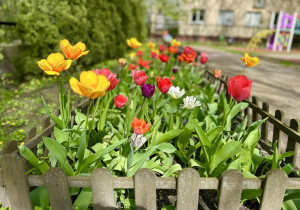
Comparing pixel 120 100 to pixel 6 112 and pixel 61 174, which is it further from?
pixel 6 112

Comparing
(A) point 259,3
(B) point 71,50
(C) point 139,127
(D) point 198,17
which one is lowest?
(C) point 139,127

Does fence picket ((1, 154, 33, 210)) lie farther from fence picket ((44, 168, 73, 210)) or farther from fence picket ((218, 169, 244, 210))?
fence picket ((218, 169, 244, 210))

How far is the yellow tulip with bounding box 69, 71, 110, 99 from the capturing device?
130cm

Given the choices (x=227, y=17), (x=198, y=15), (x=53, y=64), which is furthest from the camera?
(x=198, y=15)

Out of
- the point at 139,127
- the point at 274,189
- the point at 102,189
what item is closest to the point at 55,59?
the point at 139,127

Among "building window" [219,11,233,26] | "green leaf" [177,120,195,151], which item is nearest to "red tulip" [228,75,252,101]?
"green leaf" [177,120,195,151]

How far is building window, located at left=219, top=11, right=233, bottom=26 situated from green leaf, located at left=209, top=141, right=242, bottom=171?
78.6ft

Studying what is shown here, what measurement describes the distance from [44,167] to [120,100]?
680 millimetres

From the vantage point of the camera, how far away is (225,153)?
1.75 m

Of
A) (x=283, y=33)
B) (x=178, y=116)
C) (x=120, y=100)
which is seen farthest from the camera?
(x=283, y=33)

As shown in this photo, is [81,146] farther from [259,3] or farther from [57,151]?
[259,3]

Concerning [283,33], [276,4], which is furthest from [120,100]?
[276,4]

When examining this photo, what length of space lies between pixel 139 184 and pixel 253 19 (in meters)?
25.3

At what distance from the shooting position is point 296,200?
5.56 ft
